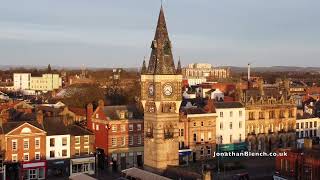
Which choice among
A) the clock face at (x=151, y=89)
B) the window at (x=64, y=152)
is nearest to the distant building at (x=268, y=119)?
the clock face at (x=151, y=89)

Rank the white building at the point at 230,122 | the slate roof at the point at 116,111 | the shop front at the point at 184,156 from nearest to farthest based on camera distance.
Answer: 1. the slate roof at the point at 116,111
2. the shop front at the point at 184,156
3. the white building at the point at 230,122

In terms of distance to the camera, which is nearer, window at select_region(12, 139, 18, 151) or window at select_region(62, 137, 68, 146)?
window at select_region(12, 139, 18, 151)

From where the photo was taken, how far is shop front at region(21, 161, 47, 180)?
59.1 metres

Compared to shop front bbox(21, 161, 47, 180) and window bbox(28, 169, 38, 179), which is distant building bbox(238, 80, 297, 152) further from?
window bbox(28, 169, 38, 179)

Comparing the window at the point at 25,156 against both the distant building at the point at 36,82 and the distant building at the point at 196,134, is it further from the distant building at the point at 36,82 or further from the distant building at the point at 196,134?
the distant building at the point at 36,82

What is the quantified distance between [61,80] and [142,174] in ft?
455

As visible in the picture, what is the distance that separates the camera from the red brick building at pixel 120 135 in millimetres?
64938

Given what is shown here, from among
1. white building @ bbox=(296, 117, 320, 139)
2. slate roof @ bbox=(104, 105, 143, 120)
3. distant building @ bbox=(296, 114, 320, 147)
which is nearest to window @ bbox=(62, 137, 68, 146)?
slate roof @ bbox=(104, 105, 143, 120)

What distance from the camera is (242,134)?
73.9m

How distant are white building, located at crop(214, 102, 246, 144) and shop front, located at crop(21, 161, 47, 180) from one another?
24.4 metres

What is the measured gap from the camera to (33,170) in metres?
60.0

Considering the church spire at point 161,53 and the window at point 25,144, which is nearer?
the church spire at point 161,53

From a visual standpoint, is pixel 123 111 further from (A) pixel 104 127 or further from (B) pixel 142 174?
(B) pixel 142 174

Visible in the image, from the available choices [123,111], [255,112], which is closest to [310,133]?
[255,112]
